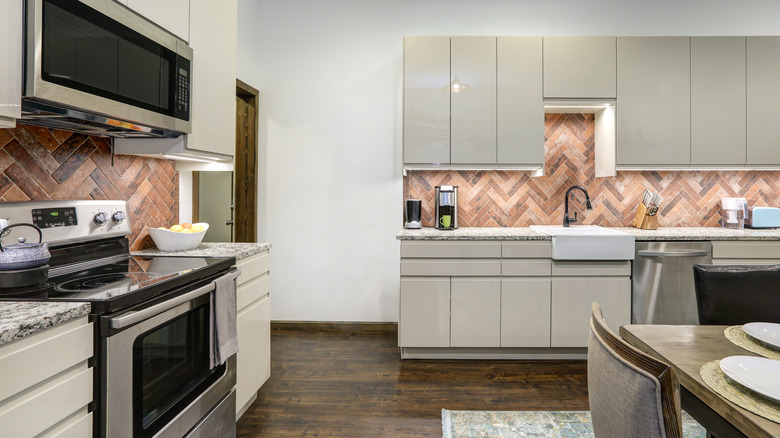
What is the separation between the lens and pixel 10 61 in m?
1.17

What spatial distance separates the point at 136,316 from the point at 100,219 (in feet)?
2.67

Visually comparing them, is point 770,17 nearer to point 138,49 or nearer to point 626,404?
point 626,404

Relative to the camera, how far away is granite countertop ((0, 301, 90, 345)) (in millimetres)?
923

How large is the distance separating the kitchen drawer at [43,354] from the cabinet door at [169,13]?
1259 mm

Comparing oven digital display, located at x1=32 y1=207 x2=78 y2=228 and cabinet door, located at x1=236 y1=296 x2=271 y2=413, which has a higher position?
oven digital display, located at x1=32 y1=207 x2=78 y2=228

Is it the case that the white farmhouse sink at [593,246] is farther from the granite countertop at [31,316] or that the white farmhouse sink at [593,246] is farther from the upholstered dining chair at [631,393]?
the granite countertop at [31,316]

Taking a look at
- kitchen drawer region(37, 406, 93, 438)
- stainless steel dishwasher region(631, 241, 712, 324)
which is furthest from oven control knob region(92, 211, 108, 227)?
stainless steel dishwasher region(631, 241, 712, 324)

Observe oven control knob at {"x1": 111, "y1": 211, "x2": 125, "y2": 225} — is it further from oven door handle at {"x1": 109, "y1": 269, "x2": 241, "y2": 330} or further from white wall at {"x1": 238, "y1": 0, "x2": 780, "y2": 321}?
white wall at {"x1": 238, "y1": 0, "x2": 780, "y2": 321}

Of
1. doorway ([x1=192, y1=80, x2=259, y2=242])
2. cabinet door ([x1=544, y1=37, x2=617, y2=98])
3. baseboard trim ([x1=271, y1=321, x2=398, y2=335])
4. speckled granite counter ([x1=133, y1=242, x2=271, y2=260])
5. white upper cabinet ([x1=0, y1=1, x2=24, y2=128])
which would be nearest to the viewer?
white upper cabinet ([x1=0, y1=1, x2=24, y2=128])

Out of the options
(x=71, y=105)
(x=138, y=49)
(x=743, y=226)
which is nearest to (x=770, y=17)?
(x=743, y=226)

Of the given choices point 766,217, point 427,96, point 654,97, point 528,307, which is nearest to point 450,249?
point 528,307

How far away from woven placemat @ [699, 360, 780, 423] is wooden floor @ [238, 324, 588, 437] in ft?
4.57

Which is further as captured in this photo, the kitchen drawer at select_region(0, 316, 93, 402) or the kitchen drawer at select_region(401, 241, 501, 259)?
the kitchen drawer at select_region(401, 241, 501, 259)

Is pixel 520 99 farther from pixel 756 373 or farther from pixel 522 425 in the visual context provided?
pixel 756 373
